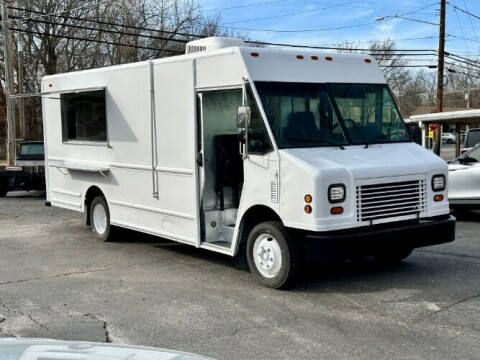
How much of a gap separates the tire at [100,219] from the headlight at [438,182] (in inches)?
197

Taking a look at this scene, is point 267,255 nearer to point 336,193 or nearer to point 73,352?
point 336,193

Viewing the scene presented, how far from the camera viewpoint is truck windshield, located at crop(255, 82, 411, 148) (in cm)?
682

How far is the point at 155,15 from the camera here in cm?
3278

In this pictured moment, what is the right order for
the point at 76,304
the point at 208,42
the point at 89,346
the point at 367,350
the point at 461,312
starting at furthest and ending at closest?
the point at 208,42, the point at 76,304, the point at 461,312, the point at 367,350, the point at 89,346

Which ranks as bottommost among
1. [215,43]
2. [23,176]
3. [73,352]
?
[23,176]

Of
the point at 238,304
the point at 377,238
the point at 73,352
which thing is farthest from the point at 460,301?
the point at 73,352

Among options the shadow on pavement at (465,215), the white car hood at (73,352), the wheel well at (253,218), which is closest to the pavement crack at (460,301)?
the wheel well at (253,218)

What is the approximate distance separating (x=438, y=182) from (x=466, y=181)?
182 inches

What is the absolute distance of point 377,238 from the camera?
6445mm

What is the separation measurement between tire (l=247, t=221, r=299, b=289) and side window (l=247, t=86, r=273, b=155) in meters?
0.81

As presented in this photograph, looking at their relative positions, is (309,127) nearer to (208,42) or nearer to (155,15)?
(208,42)

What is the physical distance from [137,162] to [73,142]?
2.13 metres

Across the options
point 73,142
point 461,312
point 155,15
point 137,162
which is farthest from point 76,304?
point 155,15

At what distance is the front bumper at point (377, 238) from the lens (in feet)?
20.3
